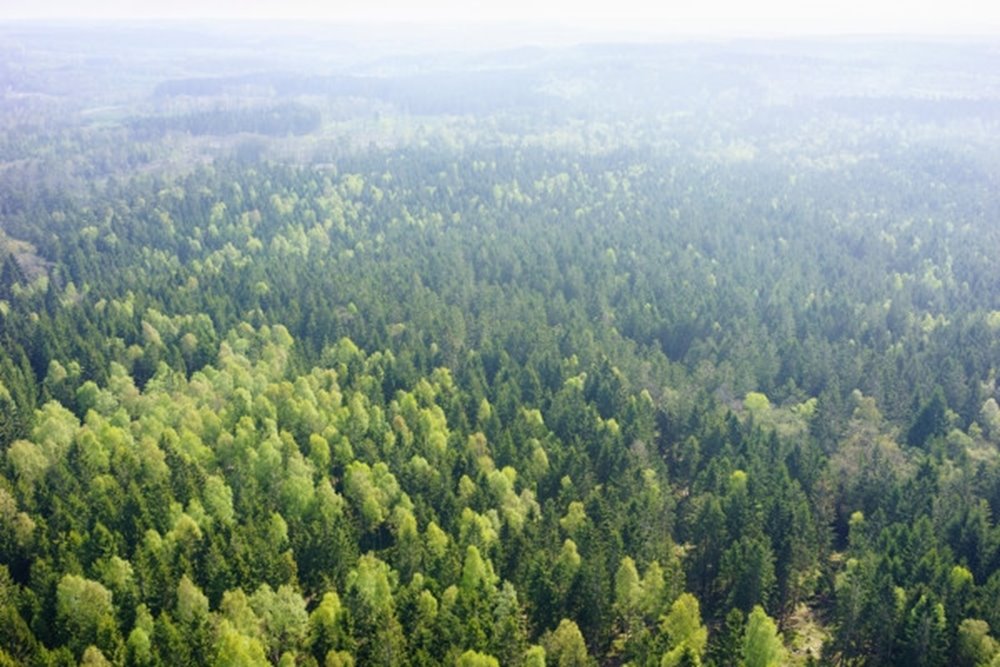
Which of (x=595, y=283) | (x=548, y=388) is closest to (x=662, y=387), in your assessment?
(x=548, y=388)

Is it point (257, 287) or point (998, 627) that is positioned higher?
point (257, 287)

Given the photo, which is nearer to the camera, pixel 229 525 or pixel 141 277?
pixel 229 525

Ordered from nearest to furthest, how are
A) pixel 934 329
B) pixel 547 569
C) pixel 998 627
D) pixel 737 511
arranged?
pixel 998 627 < pixel 547 569 < pixel 737 511 < pixel 934 329

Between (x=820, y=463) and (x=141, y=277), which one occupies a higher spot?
(x=141, y=277)

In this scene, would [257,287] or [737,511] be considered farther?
[257,287]

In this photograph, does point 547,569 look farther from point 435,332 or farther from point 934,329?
point 934,329

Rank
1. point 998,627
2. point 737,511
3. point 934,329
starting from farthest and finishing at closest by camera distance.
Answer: point 934,329 → point 737,511 → point 998,627

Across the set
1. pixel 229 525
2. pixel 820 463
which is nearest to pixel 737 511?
pixel 820 463

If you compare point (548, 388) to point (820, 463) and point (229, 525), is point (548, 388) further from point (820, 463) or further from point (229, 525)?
point (229, 525)

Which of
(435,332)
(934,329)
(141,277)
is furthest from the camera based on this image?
(141,277)
